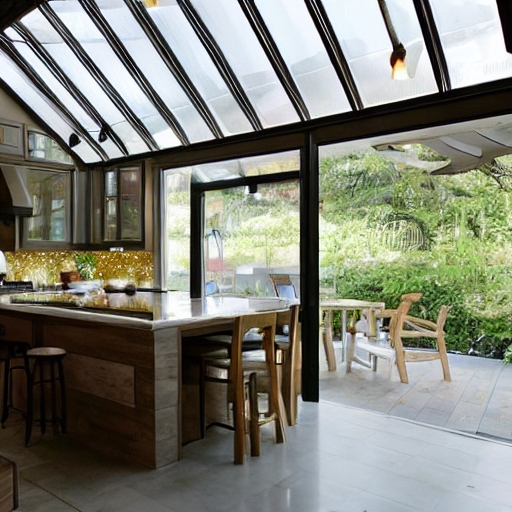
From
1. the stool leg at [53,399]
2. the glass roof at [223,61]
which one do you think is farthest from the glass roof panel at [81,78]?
the stool leg at [53,399]

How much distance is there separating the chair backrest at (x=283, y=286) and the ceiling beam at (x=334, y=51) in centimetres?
185

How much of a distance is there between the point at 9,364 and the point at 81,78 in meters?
3.40

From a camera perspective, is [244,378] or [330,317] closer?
[244,378]

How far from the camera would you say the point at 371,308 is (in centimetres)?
599

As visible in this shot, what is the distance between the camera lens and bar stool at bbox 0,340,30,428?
3.88m

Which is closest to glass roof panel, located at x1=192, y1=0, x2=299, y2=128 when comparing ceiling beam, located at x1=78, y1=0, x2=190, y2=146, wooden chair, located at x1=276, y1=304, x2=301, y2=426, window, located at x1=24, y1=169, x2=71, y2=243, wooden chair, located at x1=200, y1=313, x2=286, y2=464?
ceiling beam, located at x1=78, y1=0, x2=190, y2=146

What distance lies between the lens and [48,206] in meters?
6.75

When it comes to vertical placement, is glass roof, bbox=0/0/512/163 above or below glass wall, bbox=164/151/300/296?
above

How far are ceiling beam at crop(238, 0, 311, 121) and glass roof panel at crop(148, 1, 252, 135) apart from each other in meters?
0.66

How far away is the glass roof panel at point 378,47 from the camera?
364cm

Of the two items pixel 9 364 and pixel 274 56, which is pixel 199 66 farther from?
pixel 9 364

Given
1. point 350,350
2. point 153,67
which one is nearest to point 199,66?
point 153,67

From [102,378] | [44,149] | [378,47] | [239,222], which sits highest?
[378,47]

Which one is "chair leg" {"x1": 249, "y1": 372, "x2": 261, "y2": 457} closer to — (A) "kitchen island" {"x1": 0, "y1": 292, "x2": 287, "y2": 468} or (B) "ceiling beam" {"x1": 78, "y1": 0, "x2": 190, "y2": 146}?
(A) "kitchen island" {"x1": 0, "y1": 292, "x2": 287, "y2": 468}
